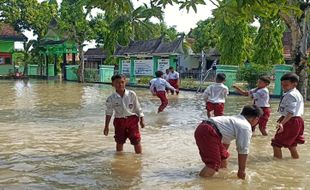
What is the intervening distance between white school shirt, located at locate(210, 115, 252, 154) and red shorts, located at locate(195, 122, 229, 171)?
101mm

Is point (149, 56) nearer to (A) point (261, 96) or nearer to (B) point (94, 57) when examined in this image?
(A) point (261, 96)

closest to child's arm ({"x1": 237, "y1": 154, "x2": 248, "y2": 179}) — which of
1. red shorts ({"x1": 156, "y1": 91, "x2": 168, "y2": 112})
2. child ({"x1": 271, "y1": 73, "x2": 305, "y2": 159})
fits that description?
child ({"x1": 271, "y1": 73, "x2": 305, "y2": 159})

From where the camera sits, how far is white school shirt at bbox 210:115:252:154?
5.51 meters

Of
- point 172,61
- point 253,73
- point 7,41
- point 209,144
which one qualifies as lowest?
point 209,144

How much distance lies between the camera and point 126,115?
7.32m

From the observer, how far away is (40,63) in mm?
45469

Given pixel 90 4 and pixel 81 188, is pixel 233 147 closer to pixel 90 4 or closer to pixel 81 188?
pixel 81 188

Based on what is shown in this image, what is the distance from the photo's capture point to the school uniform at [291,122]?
276 inches

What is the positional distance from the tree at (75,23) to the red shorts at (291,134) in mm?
29483

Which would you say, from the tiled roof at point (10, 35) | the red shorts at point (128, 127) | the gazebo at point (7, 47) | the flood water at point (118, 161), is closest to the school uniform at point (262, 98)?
the flood water at point (118, 161)

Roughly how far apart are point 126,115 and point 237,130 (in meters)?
2.27

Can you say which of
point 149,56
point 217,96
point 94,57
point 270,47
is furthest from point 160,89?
point 94,57

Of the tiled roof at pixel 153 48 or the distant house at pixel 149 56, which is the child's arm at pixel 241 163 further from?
the tiled roof at pixel 153 48

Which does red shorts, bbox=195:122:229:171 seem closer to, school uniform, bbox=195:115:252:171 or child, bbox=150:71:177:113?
school uniform, bbox=195:115:252:171
